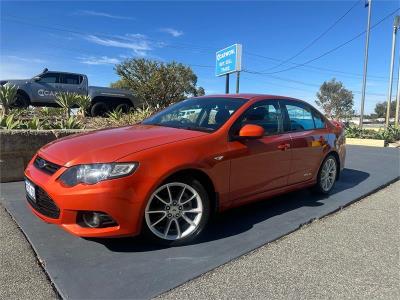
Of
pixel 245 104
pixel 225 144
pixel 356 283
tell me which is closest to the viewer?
pixel 356 283

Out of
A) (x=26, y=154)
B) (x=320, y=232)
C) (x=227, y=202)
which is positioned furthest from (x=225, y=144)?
(x=26, y=154)

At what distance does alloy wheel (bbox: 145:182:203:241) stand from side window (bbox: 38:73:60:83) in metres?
11.5

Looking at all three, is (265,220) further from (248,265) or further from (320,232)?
(248,265)

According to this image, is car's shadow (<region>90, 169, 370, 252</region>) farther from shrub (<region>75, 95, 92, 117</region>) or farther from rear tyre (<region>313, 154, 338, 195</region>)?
shrub (<region>75, 95, 92, 117</region>)

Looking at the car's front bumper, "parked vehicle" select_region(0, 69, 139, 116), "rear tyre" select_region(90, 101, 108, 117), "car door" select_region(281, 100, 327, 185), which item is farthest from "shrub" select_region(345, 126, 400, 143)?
the car's front bumper

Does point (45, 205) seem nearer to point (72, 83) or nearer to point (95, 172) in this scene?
point (95, 172)

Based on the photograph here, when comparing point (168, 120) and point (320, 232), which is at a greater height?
point (168, 120)

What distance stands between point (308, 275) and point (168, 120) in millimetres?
2380

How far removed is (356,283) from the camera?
10.0 feet

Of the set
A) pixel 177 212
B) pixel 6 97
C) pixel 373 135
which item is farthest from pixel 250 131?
pixel 373 135

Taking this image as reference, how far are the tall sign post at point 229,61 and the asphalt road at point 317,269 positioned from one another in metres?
13.4

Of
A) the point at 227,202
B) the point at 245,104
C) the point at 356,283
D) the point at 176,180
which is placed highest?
the point at 245,104

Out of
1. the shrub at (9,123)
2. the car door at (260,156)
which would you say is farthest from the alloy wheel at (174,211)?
the shrub at (9,123)

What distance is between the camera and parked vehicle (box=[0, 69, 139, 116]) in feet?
41.1
